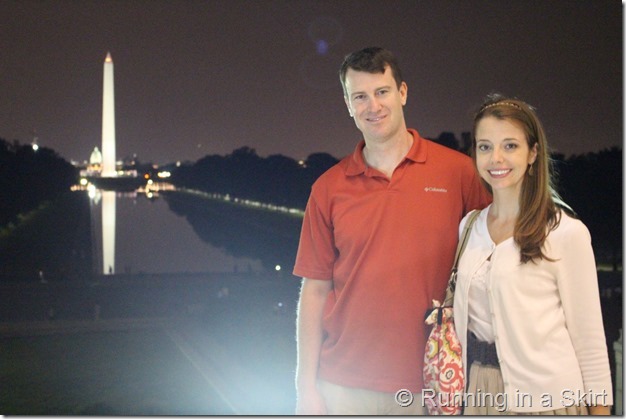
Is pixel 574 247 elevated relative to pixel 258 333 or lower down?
elevated

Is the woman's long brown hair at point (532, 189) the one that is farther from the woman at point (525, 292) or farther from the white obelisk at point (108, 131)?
the white obelisk at point (108, 131)

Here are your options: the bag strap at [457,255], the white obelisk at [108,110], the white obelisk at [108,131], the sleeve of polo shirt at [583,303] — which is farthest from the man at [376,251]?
the white obelisk at [108,110]

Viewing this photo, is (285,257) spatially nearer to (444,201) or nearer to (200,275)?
(200,275)

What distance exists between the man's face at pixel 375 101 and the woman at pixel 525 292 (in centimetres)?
44

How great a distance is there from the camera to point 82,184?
123625 mm

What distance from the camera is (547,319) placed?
10.3 ft

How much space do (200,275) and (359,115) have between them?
90.2ft

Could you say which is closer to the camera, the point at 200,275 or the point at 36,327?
the point at 36,327

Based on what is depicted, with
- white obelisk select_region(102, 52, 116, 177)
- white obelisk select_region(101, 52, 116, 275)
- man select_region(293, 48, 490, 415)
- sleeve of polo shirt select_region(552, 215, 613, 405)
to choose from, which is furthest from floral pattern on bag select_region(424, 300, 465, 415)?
white obelisk select_region(102, 52, 116, 177)

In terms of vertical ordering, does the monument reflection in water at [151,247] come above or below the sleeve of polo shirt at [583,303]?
above

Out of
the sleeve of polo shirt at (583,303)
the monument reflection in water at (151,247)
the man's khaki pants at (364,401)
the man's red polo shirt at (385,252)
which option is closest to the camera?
the sleeve of polo shirt at (583,303)

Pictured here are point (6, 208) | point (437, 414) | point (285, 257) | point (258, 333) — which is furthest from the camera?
point (6, 208)

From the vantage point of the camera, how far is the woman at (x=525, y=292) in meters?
3.05

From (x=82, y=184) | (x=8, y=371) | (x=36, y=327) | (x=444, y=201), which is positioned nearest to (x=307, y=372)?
(x=444, y=201)
